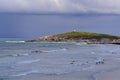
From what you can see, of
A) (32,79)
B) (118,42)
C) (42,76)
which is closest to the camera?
(32,79)

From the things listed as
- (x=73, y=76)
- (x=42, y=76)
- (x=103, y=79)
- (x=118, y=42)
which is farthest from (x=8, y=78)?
(x=118, y=42)

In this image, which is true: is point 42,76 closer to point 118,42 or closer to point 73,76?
point 73,76

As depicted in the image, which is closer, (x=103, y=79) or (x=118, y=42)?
(x=103, y=79)

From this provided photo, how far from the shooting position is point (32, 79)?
29.8 meters

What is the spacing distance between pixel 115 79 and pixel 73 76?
3.82 meters

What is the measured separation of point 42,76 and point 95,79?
4.73 m

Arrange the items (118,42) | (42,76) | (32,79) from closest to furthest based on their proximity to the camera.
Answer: (32,79) < (42,76) < (118,42)

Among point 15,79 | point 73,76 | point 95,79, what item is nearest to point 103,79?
point 95,79

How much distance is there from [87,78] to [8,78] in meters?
6.58

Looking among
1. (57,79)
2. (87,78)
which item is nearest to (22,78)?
(57,79)

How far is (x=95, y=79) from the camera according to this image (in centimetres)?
3030

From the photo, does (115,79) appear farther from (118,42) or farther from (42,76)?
(118,42)

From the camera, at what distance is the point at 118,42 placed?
198 metres

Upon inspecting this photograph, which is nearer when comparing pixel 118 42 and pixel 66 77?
pixel 66 77
